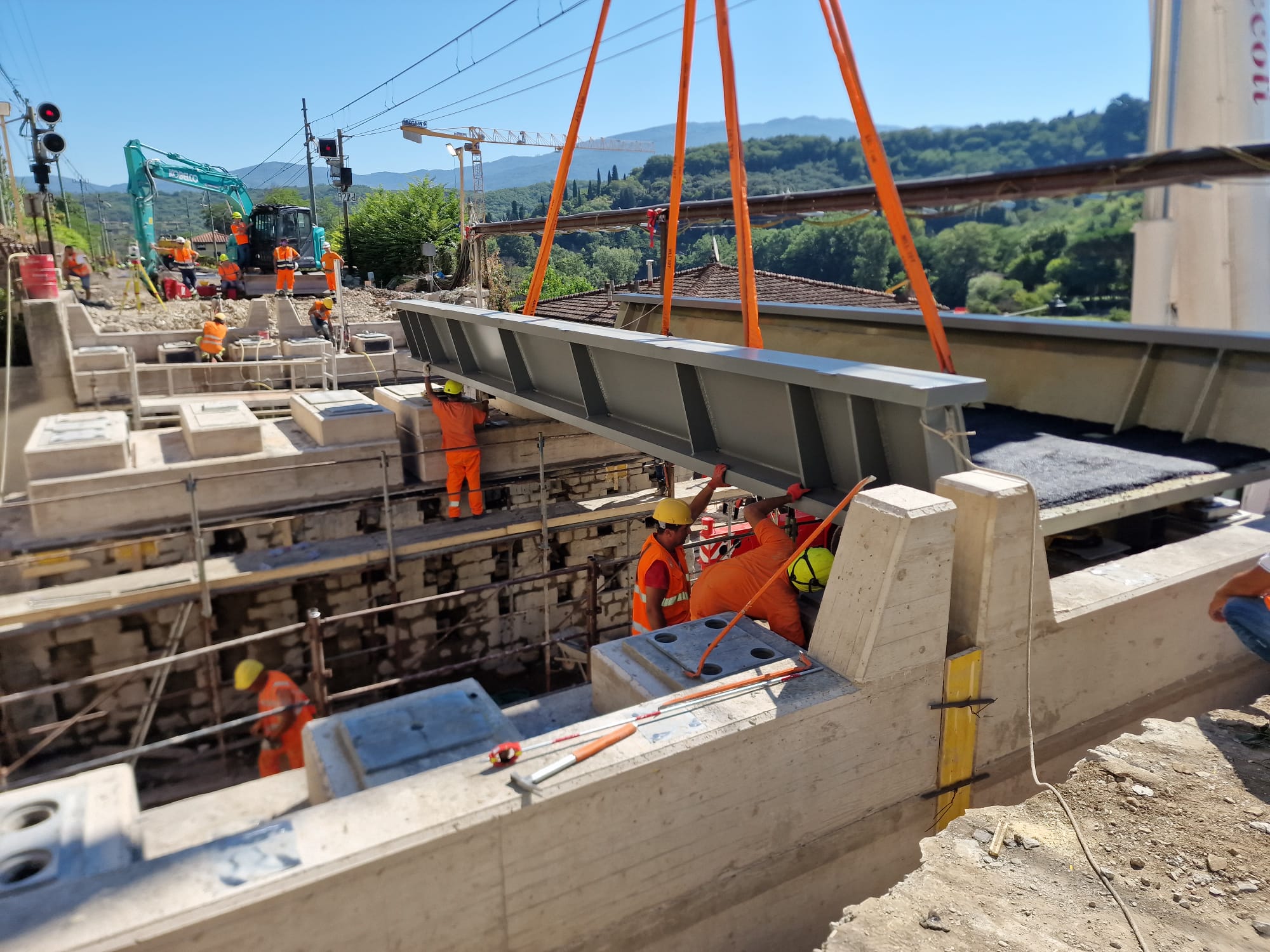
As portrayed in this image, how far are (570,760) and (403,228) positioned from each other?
48972 millimetres

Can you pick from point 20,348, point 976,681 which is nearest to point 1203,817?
point 976,681

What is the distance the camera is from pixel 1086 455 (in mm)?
5805

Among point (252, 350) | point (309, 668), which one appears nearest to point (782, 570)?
point (309, 668)

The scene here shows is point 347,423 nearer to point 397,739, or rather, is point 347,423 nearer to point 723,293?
point 397,739

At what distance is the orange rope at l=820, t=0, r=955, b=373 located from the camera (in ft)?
18.5

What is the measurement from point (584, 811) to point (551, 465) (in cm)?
873

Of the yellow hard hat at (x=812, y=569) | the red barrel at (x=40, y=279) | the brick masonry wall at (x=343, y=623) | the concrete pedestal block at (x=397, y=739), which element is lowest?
the brick masonry wall at (x=343, y=623)

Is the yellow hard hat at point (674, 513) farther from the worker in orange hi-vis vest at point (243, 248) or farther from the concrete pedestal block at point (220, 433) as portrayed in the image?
the worker in orange hi-vis vest at point (243, 248)

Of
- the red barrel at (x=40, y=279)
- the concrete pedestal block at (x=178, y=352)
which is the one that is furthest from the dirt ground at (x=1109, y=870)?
the red barrel at (x=40, y=279)

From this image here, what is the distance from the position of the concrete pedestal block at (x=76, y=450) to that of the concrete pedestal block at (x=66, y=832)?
249 inches

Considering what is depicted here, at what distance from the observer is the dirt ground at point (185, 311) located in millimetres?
20812

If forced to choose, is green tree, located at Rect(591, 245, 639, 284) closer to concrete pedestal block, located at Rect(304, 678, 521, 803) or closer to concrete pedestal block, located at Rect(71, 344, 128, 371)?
concrete pedestal block, located at Rect(71, 344, 128, 371)

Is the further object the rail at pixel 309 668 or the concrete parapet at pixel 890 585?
the rail at pixel 309 668

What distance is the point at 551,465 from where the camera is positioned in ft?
39.3
